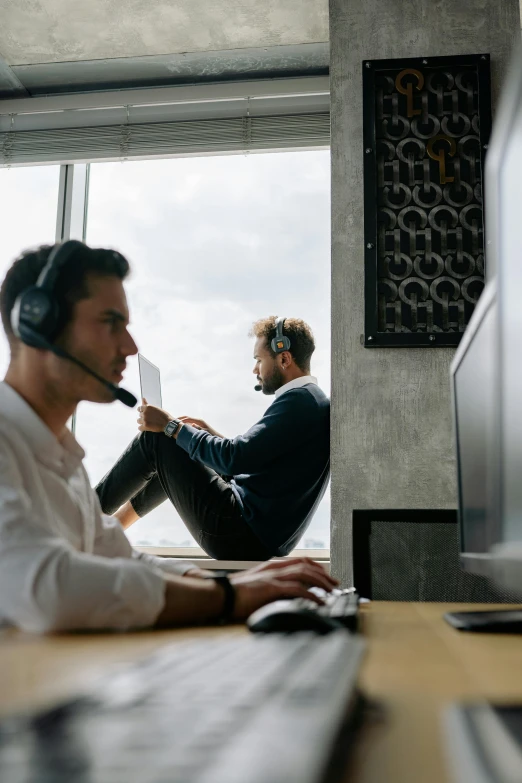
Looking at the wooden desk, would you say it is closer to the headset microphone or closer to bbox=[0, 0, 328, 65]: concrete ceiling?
the headset microphone

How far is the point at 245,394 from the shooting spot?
3.05 m

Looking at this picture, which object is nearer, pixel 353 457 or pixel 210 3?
pixel 353 457

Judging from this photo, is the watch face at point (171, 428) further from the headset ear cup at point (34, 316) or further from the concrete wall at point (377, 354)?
the headset ear cup at point (34, 316)

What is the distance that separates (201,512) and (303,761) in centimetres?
224

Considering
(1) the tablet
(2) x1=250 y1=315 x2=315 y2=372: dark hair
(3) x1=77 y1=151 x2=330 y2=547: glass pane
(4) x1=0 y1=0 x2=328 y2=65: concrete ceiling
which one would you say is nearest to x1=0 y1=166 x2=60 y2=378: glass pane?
(3) x1=77 y1=151 x2=330 y2=547: glass pane

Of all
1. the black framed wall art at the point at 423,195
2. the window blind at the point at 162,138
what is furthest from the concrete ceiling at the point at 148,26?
the black framed wall art at the point at 423,195

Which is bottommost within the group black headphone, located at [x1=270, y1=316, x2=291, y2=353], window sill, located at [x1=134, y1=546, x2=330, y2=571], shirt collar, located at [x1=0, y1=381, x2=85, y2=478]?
window sill, located at [x1=134, y1=546, x2=330, y2=571]

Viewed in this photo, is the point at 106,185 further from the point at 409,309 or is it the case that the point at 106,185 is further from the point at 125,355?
the point at 125,355

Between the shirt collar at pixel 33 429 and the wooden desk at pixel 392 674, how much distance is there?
226 mm

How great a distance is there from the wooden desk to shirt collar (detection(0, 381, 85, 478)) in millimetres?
Result: 226

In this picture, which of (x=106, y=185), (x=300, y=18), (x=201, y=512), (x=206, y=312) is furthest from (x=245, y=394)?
(x=300, y=18)

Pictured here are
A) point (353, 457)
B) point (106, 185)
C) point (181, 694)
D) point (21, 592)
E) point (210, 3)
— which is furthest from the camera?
point (106, 185)

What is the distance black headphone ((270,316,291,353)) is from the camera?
2.72m

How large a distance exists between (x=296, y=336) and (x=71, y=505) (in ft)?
6.24
